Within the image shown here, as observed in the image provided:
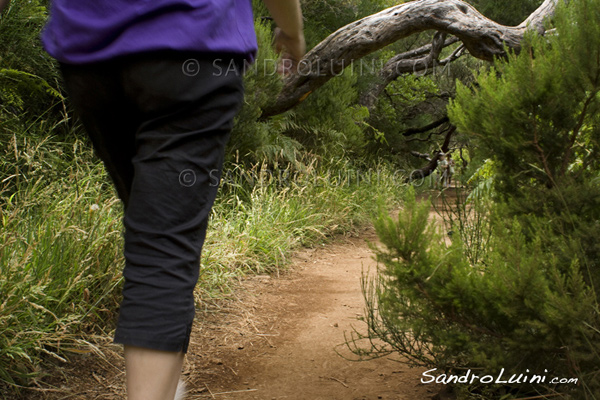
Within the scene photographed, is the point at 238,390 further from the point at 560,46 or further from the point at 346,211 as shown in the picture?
the point at 346,211

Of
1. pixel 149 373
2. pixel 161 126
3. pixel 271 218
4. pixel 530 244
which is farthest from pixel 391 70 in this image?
pixel 149 373

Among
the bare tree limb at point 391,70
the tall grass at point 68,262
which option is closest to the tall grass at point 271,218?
the tall grass at point 68,262

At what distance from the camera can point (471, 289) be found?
6.11ft

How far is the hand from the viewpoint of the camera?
1.74 m

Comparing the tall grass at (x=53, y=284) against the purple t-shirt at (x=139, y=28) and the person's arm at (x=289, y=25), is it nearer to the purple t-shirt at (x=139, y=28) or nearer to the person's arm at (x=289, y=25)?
the purple t-shirt at (x=139, y=28)

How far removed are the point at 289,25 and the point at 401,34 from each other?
618 centimetres

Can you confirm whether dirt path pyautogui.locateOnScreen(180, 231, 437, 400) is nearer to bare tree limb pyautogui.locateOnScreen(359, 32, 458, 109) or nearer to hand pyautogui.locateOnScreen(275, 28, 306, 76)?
hand pyautogui.locateOnScreen(275, 28, 306, 76)

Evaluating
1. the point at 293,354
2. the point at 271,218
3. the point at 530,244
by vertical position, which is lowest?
the point at 293,354

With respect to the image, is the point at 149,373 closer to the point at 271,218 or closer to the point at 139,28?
the point at 139,28

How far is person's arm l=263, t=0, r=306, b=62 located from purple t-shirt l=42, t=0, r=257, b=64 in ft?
1.06

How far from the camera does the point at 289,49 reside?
1.79m

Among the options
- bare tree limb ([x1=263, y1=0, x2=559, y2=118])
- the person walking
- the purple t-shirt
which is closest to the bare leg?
the person walking

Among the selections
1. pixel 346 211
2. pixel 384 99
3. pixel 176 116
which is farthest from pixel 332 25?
pixel 176 116

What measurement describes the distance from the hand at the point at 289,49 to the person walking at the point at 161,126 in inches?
16.3
